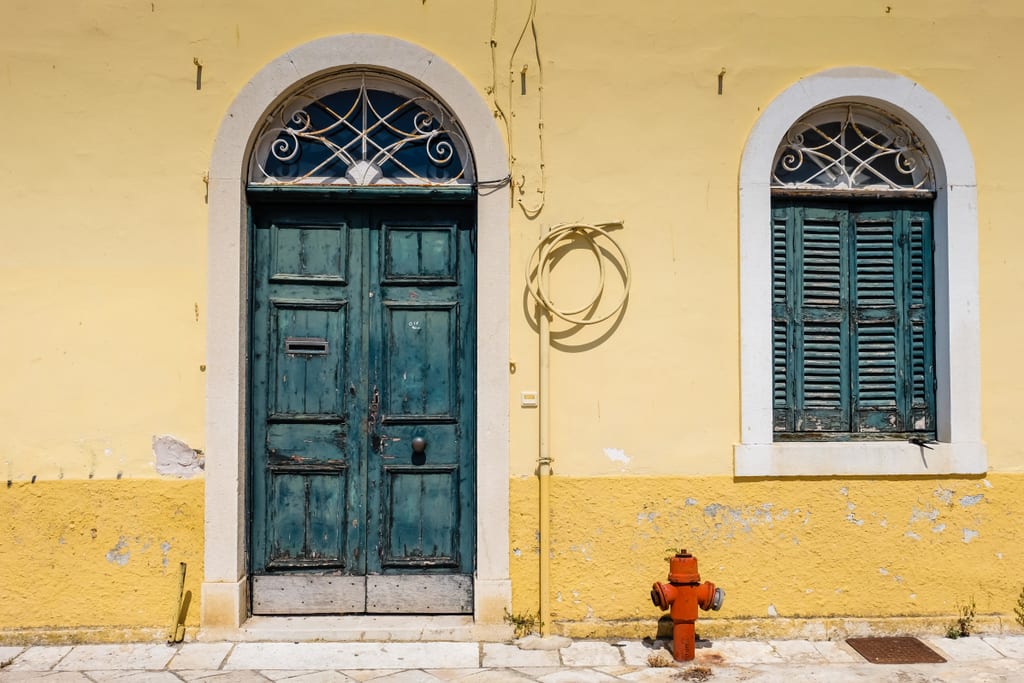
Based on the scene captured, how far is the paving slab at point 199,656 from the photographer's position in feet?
15.8

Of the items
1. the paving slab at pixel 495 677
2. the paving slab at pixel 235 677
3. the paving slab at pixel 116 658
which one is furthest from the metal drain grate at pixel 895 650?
the paving slab at pixel 116 658

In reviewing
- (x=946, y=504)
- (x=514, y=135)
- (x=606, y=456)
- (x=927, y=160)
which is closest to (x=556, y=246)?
(x=514, y=135)

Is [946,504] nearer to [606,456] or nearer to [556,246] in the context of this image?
[606,456]

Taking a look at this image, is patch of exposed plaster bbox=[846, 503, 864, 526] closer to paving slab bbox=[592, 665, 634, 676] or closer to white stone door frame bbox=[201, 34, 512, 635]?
paving slab bbox=[592, 665, 634, 676]

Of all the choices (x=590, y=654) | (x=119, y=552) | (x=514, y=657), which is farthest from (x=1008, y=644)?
(x=119, y=552)

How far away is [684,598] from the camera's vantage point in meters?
4.88

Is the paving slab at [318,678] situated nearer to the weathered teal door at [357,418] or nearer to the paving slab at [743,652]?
the weathered teal door at [357,418]

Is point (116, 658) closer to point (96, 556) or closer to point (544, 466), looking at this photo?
point (96, 556)

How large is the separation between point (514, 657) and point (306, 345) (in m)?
2.18

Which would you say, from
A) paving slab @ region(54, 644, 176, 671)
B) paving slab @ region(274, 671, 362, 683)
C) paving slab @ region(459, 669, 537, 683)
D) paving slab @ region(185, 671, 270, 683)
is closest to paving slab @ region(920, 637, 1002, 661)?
paving slab @ region(459, 669, 537, 683)

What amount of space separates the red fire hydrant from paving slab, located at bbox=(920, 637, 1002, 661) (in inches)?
53.0

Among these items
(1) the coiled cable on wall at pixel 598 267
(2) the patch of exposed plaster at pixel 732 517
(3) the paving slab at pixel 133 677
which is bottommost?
(3) the paving slab at pixel 133 677

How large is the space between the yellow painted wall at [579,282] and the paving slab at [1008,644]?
7.7 inches

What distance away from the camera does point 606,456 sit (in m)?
5.27
